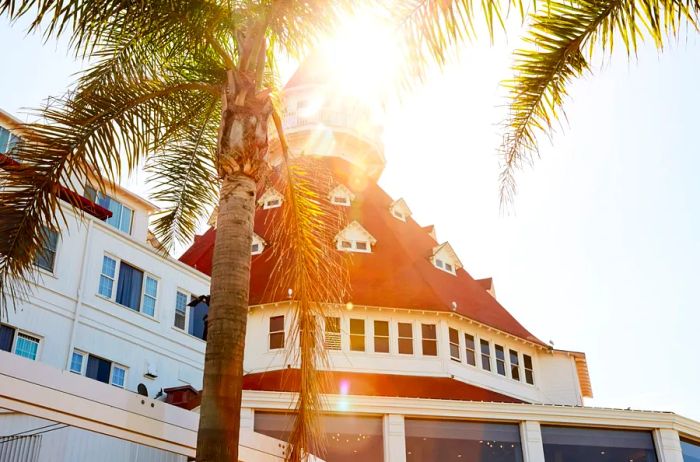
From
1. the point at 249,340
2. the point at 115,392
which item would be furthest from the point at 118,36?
the point at 249,340

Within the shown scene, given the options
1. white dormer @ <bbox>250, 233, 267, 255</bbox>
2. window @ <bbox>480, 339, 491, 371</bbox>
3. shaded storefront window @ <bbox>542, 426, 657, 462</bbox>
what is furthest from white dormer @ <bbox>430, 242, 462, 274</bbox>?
shaded storefront window @ <bbox>542, 426, 657, 462</bbox>

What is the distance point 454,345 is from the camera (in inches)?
1323

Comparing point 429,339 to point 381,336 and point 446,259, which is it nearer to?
point 381,336

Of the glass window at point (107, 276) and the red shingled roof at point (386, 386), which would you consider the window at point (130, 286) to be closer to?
the glass window at point (107, 276)

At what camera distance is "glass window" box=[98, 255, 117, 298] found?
86.2 ft

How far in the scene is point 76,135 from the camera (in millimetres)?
9695

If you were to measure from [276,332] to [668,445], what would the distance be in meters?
15.3

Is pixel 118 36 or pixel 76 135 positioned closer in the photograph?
pixel 76 135

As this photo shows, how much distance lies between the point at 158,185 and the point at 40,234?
3885mm

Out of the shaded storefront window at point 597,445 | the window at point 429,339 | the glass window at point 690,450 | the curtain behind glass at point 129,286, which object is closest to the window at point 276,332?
the window at point 429,339

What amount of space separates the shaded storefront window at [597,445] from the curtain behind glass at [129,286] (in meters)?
14.1

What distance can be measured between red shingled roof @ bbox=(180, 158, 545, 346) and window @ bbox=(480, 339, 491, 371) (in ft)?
2.95

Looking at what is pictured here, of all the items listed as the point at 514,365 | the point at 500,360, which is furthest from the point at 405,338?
the point at 514,365

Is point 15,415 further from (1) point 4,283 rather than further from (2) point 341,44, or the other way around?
(2) point 341,44
